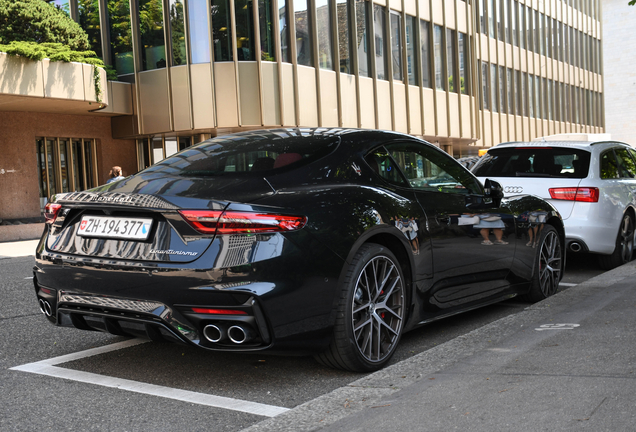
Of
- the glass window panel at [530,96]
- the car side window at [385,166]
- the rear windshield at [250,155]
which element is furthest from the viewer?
the glass window panel at [530,96]

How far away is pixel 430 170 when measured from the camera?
4.97 m

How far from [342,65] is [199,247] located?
70.4 feet

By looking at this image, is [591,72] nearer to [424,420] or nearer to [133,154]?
[133,154]

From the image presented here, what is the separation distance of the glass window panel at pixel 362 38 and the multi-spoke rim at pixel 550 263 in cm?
1939

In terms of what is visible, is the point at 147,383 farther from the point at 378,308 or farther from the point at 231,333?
the point at 378,308

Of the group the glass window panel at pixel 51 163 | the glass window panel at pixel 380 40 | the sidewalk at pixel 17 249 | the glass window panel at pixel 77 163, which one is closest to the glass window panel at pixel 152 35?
the glass window panel at pixel 77 163

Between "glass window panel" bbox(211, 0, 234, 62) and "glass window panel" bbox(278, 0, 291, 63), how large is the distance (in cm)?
178

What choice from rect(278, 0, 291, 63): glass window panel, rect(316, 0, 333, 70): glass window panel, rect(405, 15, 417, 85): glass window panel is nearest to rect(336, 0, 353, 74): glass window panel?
rect(316, 0, 333, 70): glass window panel

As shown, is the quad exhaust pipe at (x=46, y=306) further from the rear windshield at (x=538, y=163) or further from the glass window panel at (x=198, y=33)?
the glass window panel at (x=198, y=33)

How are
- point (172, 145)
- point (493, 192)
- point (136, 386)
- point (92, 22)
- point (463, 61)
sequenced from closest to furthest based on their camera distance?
point (136, 386) → point (493, 192) → point (92, 22) → point (172, 145) → point (463, 61)

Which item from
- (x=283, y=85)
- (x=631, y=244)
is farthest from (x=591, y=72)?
(x=631, y=244)

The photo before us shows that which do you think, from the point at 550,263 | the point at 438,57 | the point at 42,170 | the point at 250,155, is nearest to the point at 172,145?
the point at 42,170

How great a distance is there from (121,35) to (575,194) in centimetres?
1747

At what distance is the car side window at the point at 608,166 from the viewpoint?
318 inches
